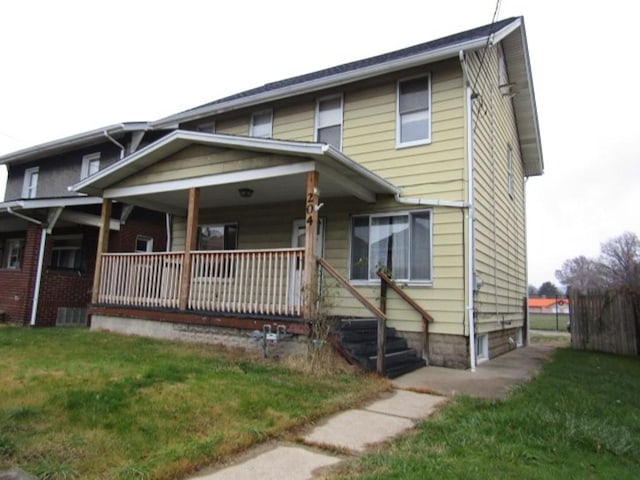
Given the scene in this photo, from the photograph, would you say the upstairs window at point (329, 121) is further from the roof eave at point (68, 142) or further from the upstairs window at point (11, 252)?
the upstairs window at point (11, 252)

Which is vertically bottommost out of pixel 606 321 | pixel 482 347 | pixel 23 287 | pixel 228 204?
pixel 482 347

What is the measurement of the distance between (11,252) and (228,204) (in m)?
7.99

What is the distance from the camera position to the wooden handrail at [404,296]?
8.45 meters

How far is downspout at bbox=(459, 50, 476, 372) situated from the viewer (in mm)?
8164

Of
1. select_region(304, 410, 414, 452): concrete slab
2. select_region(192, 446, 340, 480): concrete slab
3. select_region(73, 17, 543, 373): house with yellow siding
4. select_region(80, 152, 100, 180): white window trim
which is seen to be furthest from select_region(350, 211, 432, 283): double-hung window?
select_region(80, 152, 100, 180): white window trim

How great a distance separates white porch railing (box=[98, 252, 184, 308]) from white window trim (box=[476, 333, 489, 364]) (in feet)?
19.6

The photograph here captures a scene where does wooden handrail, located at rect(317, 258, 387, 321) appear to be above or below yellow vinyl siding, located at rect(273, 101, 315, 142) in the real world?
below

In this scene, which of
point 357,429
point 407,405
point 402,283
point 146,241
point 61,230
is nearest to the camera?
point 357,429

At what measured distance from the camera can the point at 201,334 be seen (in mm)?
8570

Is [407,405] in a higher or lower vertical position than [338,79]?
lower

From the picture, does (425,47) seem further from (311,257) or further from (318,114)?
(311,257)

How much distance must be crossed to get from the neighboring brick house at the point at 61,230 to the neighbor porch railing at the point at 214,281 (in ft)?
8.70

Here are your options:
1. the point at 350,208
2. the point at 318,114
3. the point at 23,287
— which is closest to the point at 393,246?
the point at 350,208

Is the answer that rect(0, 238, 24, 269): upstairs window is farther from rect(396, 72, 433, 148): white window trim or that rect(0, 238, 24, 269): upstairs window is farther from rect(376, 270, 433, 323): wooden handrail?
rect(396, 72, 433, 148): white window trim
